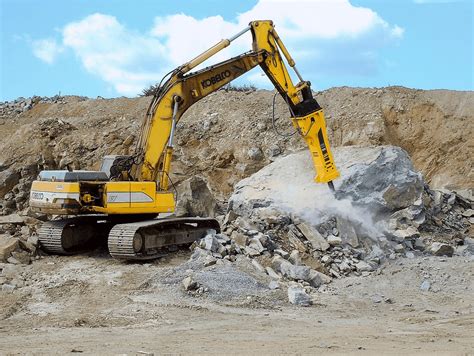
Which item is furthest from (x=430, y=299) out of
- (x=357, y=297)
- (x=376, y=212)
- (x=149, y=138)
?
(x=149, y=138)

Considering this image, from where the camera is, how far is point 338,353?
688 centimetres

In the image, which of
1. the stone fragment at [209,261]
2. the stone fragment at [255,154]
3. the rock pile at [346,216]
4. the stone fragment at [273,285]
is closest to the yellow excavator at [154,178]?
the rock pile at [346,216]

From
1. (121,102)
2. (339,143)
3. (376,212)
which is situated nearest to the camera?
(376,212)

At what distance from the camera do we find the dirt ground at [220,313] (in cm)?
736

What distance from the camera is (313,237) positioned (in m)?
12.2

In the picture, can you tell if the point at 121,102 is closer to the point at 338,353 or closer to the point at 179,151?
the point at 179,151

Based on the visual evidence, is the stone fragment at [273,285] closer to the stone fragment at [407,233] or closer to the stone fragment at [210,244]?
the stone fragment at [210,244]

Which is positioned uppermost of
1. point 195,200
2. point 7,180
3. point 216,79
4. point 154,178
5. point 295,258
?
point 216,79

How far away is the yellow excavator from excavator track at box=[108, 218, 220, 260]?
0.02 meters

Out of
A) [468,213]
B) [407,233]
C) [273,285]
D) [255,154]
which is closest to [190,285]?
[273,285]

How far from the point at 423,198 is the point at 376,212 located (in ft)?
4.13

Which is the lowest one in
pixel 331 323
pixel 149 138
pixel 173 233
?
pixel 331 323

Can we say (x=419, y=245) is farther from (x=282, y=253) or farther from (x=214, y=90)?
(x=214, y=90)

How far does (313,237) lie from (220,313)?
11.3 ft
